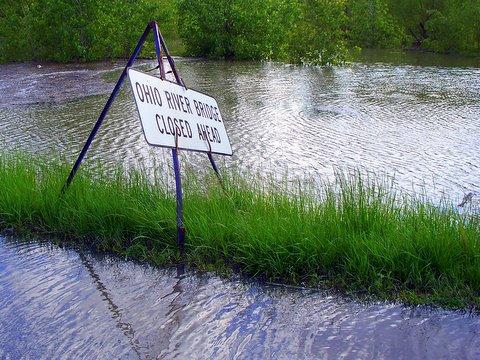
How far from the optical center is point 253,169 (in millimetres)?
8172

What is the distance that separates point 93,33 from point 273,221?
21.4 metres

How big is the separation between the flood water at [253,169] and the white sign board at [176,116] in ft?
3.48

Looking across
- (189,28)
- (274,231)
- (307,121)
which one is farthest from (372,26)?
(274,231)

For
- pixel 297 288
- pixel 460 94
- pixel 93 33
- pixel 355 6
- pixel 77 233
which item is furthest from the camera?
pixel 355 6

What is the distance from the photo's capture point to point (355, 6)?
37625mm

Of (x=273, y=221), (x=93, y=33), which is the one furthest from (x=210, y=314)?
(x=93, y=33)

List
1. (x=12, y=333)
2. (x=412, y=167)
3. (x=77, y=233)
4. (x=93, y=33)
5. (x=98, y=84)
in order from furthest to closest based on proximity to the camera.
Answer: (x=93, y=33), (x=98, y=84), (x=412, y=167), (x=77, y=233), (x=12, y=333)

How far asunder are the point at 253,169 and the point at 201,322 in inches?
174

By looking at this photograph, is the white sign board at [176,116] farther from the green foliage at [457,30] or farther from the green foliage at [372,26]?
the green foliage at [372,26]

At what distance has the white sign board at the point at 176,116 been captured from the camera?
4.34 meters

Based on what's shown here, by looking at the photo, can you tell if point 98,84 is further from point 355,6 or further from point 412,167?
point 355,6

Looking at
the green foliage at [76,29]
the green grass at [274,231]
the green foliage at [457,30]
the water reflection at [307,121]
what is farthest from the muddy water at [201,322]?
the green foliage at [457,30]

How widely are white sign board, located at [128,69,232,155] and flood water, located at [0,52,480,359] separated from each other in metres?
1.06

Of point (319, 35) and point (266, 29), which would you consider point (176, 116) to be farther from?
point (266, 29)
